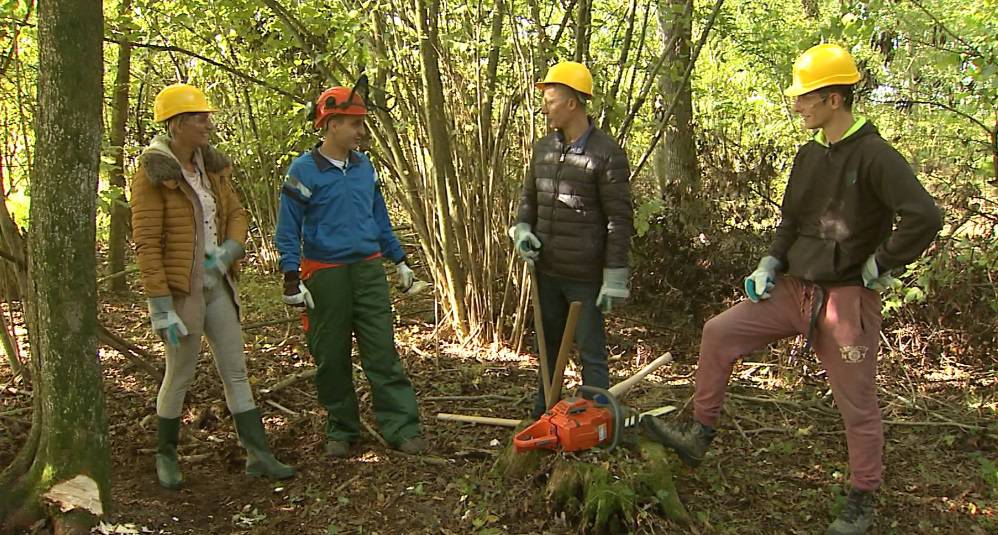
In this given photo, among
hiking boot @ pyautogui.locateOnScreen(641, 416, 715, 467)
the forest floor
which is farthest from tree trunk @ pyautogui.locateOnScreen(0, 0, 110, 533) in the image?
hiking boot @ pyautogui.locateOnScreen(641, 416, 715, 467)

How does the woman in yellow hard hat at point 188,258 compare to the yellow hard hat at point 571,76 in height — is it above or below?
below

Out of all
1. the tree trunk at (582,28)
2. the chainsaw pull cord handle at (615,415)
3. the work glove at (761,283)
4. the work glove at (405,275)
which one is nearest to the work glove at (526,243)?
the work glove at (405,275)

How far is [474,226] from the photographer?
5305 mm

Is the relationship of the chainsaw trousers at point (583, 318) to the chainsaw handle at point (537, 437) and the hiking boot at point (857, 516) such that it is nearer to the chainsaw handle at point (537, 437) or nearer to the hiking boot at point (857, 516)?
the chainsaw handle at point (537, 437)

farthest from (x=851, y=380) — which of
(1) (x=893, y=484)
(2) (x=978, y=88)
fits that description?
(2) (x=978, y=88)

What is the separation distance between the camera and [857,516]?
9.75 feet

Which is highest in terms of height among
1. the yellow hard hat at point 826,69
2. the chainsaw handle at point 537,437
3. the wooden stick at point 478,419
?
the yellow hard hat at point 826,69

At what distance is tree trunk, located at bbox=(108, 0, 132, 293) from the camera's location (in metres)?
6.43

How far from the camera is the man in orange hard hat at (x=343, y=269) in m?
3.48

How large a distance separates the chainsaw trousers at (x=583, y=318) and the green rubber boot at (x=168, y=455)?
5.71 feet

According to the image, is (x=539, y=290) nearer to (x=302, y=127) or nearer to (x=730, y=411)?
(x=730, y=411)

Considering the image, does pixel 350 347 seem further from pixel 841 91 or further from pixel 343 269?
pixel 841 91

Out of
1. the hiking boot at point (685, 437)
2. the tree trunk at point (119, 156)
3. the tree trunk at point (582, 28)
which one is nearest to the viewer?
the hiking boot at point (685, 437)

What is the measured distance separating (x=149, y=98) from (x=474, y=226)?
522 centimetres
